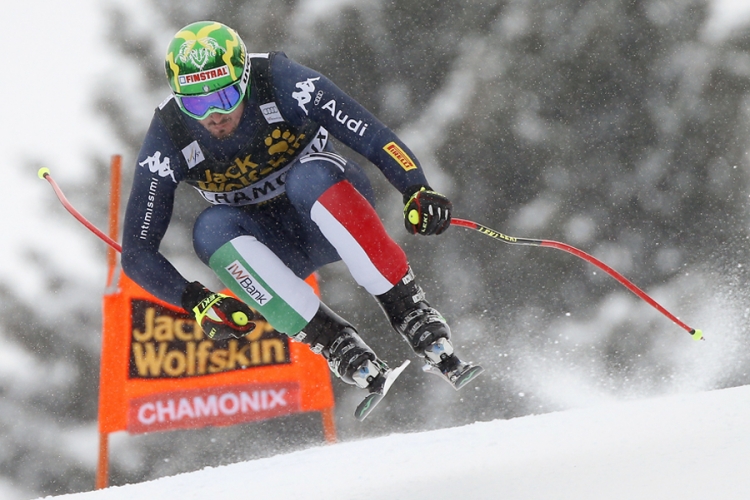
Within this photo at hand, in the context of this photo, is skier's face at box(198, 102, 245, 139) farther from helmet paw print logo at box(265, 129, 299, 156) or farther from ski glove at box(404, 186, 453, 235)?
ski glove at box(404, 186, 453, 235)

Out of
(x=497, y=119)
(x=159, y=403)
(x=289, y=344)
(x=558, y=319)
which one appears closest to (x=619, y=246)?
(x=558, y=319)

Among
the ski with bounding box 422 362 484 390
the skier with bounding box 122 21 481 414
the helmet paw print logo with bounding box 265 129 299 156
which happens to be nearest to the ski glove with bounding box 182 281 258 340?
the skier with bounding box 122 21 481 414

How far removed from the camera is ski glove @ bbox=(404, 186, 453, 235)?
10.0 feet

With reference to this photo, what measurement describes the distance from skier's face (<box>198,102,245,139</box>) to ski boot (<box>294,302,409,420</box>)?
30.7 inches

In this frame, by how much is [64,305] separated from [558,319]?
6.61 m

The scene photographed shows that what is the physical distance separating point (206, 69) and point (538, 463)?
6.57ft

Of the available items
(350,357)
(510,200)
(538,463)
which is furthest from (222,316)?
(510,200)

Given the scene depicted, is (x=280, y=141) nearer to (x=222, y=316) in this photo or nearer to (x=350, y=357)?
(x=222, y=316)

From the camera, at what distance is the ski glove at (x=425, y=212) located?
10.0ft

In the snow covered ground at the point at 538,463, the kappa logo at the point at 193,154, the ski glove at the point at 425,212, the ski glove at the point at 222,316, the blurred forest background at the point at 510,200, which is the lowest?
the snow covered ground at the point at 538,463

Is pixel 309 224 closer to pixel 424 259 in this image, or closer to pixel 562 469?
pixel 562 469

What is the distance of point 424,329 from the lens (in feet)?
10.8

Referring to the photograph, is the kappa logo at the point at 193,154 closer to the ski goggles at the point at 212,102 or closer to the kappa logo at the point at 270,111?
the ski goggles at the point at 212,102

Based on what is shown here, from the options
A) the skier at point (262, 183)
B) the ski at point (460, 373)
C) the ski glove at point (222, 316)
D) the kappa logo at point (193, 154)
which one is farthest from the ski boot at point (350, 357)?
the kappa logo at point (193, 154)
